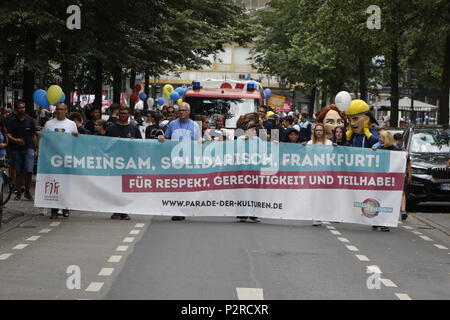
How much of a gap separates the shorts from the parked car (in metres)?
7.63

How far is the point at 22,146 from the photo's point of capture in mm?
19688

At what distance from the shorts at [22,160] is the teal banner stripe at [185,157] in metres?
3.30

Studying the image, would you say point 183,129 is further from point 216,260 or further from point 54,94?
point 54,94

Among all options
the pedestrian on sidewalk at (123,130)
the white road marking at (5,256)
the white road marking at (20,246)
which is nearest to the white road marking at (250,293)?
the white road marking at (5,256)

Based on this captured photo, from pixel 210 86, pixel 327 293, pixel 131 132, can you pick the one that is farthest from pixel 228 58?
pixel 327 293

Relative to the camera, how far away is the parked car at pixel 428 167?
21500 mm

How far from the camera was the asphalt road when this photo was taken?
9938 mm

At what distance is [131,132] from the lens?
55.7ft

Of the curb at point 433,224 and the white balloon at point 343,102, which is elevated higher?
the white balloon at point 343,102

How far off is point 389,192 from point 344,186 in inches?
27.4

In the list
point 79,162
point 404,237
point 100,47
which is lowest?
point 404,237

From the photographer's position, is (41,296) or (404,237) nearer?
(41,296)

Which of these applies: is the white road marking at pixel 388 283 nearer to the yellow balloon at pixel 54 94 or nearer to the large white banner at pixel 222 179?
the large white banner at pixel 222 179
